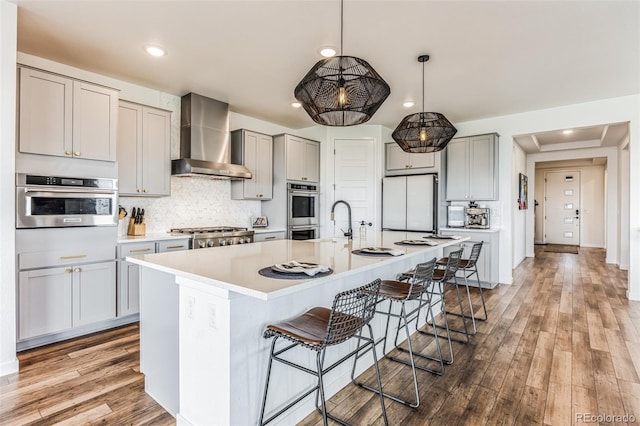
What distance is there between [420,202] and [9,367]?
5.01m

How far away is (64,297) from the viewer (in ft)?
9.66

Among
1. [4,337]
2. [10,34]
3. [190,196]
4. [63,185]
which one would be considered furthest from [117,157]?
[4,337]

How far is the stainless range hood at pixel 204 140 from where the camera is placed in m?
4.07

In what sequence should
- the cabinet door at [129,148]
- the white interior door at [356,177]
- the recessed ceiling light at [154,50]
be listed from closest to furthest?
1. the recessed ceiling light at [154,50]
2. the cabinet door at [129,148]
3. the white interior door at [356,177]

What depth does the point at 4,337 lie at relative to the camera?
2391 millimetres

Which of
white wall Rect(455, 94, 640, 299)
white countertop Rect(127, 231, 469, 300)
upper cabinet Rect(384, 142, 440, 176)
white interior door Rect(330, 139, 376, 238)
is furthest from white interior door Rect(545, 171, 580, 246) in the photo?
white countertop Rect(127, 231, 469, 300)

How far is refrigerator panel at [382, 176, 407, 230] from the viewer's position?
219 inches

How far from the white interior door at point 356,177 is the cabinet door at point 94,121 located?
348cm

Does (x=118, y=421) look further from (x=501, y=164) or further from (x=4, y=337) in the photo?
(x=501, y=164)

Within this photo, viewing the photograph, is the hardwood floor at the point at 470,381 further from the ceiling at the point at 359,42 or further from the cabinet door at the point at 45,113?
the ceiling at the point at 359,42

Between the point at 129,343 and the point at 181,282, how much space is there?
5.69ft

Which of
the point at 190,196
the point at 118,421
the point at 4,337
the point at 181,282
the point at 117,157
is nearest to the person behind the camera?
the point at 181,282

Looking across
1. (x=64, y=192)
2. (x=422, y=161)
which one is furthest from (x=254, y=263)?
(x=422, y=161)

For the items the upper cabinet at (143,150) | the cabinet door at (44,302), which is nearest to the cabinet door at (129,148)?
the upper cabinet at (143,150)
